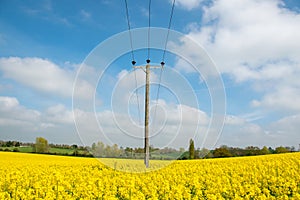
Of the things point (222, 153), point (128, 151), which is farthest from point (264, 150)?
point (128, 151)

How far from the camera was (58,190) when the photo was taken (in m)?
9.27

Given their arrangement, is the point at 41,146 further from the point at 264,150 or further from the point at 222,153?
the point at 264,150

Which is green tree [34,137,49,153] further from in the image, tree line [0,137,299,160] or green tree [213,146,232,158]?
green tree [213,146,232,158]

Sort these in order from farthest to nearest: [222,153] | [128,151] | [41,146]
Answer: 1. [41,146]
2. [222,153]
3. [128,151]

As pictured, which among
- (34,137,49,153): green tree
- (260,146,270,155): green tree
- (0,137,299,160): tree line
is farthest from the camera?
(34,137,49,153): green tree

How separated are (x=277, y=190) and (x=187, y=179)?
10.5 feet

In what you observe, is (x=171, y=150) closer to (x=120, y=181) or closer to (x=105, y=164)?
(x=105, y=164)

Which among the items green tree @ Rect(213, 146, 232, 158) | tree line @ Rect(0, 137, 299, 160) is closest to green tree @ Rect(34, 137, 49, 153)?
tree line @ Rect(0, 137, 299, 160)

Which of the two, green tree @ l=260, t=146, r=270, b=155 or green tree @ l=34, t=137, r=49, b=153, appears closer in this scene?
green tree @ l=260, t=146, r=270, b=155

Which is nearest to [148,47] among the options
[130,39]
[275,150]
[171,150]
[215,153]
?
[130,39]

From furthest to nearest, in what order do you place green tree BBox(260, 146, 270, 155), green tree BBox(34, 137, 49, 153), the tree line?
green tree BBox(34, 137, 49, 153), green tree BBox(260, 146, 270, 155), the tree line

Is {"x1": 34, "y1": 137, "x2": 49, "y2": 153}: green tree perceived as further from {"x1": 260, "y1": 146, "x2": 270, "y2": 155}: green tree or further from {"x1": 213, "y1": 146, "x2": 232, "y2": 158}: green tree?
{"x1": 260, "y1": 146, "x2": 270, "y2": 155}: green tree

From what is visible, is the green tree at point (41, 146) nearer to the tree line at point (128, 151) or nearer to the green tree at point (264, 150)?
the tree line at point (128, 151)

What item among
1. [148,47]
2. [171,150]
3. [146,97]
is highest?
[148,47]
